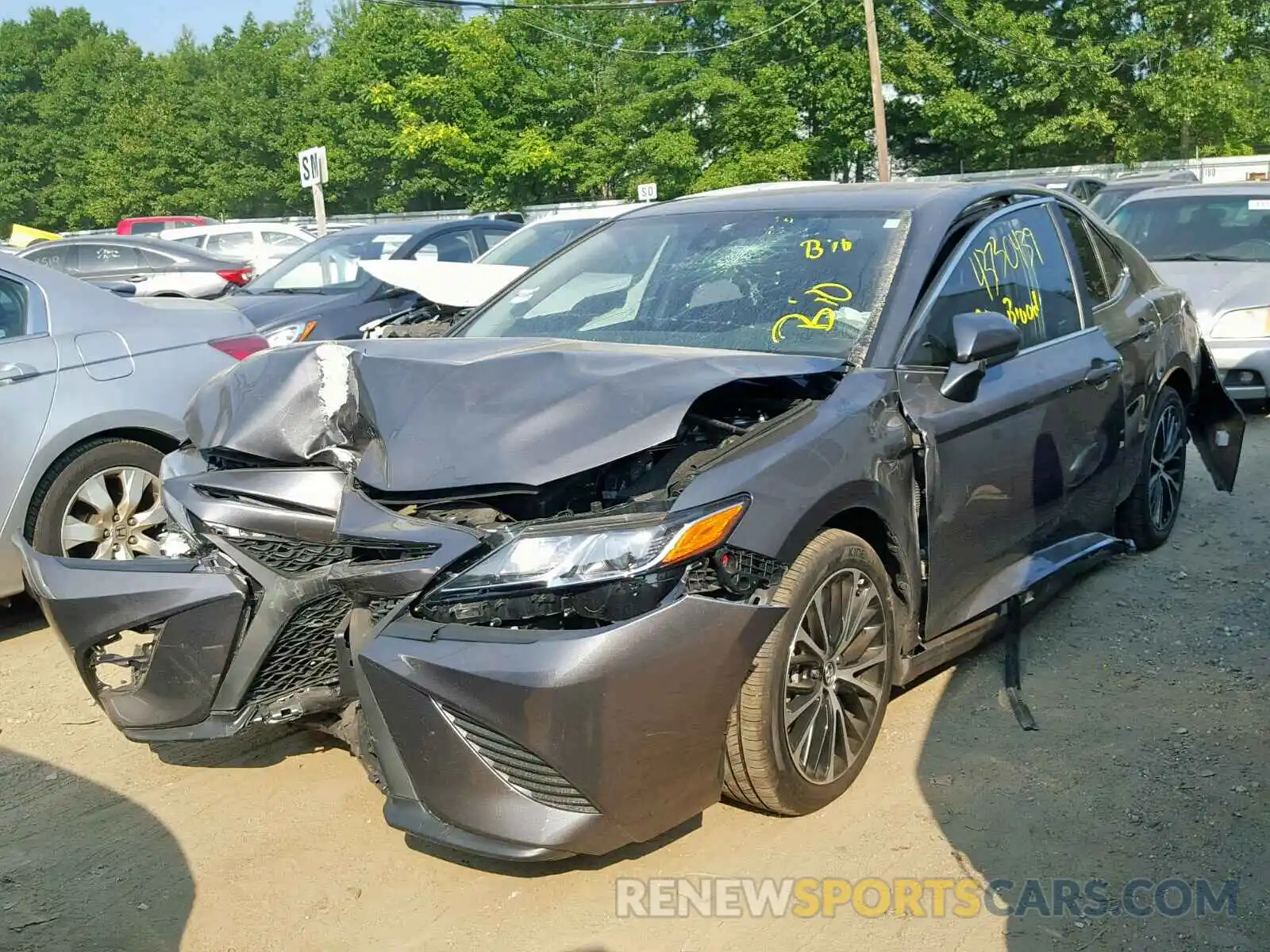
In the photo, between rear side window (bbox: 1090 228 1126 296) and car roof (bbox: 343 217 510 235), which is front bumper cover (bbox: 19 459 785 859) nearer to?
rear side window (bbox: 1090 228 1126 296)

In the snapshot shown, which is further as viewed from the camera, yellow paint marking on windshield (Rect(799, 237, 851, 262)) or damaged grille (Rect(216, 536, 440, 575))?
yellow paint marking on windshield (Rect(799, 237, 851, 262))

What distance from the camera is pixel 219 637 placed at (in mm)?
3164

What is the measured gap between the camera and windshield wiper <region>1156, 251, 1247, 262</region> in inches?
369

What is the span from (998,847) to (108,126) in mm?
65126

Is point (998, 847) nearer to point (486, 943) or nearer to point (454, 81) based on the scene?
point (486, 943)

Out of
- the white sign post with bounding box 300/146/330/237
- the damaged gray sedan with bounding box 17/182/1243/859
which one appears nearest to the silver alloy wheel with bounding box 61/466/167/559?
the damaged gray sedan with bounding box 17/182/1243/859

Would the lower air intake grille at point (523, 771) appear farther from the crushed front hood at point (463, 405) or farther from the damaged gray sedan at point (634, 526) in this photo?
the crushed front hood at point (463, 405)

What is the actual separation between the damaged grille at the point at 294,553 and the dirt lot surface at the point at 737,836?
2.61 ft

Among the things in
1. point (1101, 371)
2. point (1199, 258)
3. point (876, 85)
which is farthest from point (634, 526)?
point (876, 85)

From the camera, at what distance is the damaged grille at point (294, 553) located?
3133 millimetres

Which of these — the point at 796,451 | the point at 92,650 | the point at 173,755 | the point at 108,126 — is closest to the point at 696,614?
the point at 796,451

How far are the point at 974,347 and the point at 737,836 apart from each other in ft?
5.18

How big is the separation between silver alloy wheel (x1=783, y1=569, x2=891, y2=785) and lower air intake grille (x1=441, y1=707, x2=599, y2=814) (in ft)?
2.15

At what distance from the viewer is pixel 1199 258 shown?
948 cm
